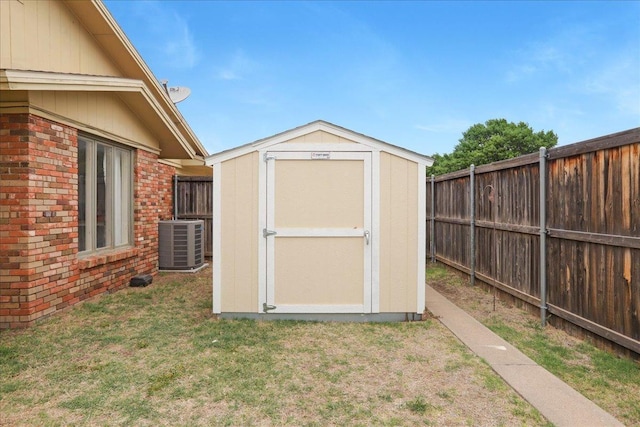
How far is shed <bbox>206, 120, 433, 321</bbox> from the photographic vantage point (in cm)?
468

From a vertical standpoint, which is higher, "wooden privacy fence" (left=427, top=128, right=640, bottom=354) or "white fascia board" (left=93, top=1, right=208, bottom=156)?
"white fascia board" (left=93, top=1, right=208, bottom=156)

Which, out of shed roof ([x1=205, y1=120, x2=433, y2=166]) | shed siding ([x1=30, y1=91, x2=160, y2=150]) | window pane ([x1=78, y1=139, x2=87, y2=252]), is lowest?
window pane ([x1=78, y1=139, x2=87, y2=252])

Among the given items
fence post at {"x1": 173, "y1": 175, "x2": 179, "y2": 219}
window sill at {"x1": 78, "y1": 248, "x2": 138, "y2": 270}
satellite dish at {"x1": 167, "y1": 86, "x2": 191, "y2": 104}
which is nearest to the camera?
window sill at {"x1": 78, "y1": 248, "x2": 138, "y2": 270}

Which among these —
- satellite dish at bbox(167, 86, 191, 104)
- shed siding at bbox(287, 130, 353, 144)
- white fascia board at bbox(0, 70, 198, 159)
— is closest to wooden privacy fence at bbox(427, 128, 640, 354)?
shed siding at bbox(287, 130, 353, 144)

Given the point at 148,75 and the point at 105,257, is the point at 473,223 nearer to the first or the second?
the point at 105,257

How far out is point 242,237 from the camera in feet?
15.4

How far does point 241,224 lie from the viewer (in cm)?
470

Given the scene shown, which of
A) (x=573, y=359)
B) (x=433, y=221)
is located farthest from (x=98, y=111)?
(x=433, y=221)

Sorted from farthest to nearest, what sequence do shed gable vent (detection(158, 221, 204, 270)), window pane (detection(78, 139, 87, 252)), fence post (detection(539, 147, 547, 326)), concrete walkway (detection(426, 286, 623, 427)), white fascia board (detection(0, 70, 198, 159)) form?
shed gable vent (detection(158, 221, 204, 270))
window pane (detection(78, 139, 87, 252))
fence post (detection(539, 147, 547, 326))
white fascia board (detection(0, 70, 198, 159))
concrete walkway (detection(426, 286, 623, 427))

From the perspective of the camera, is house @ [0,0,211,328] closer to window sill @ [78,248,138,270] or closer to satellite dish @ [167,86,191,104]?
window sill @ [78,248,138,270]

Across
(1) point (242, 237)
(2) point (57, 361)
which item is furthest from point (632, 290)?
(2) point (57, 361)

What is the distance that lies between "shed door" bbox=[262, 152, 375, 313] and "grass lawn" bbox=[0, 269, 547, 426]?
13.8 inches

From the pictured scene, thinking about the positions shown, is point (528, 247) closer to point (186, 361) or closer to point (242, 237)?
point (242, 237)

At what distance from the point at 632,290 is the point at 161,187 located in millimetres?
8082
